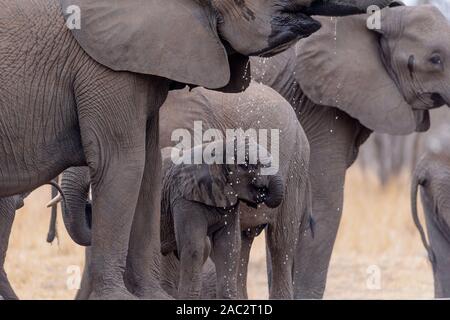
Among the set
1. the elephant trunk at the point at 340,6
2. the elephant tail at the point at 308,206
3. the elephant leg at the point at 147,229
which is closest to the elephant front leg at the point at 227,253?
the elephant leg at the point at 147,229

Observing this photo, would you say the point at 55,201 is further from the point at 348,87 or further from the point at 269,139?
the point at 348,87

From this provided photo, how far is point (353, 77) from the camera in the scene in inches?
380

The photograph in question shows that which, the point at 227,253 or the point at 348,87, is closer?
the point at 227,253

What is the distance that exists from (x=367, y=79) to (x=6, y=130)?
3297mm

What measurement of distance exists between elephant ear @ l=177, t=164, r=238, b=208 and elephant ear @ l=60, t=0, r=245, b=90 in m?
0.93

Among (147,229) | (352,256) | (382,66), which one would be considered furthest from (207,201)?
(352,256)

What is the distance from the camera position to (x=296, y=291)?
951cm

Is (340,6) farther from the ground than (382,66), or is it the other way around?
(382,66)

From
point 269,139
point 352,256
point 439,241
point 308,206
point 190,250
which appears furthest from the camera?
point 352,256

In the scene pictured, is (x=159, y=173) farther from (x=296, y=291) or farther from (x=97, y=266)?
(x=296, y=291)

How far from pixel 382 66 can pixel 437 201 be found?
3.13 feet

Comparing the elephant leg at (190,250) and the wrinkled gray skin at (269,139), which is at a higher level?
the wrinkled gray skin at (269,139)

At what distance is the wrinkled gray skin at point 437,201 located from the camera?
33.0ft

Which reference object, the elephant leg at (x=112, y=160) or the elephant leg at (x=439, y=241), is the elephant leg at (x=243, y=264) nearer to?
the elephant leg at (x=439, y=241)
